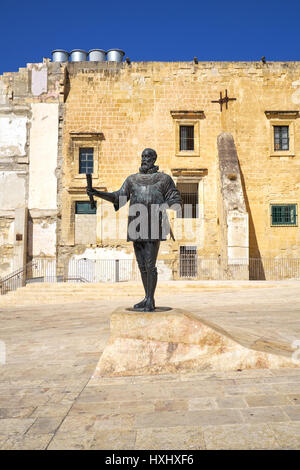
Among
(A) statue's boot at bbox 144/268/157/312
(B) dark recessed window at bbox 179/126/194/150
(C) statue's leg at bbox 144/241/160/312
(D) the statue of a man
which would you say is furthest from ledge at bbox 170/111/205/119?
(A) statue's boot at bbox 144/268/157/312

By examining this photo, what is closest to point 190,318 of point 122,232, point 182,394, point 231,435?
point 182,394

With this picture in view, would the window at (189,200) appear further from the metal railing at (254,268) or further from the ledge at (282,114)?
the ledge at (282,114)

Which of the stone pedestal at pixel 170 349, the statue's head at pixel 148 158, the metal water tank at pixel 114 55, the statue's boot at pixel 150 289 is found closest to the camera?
the stone pedestal at pixel 170 349

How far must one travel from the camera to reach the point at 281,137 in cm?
2033

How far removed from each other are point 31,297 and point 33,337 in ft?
21.3

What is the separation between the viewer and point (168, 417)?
2.77m

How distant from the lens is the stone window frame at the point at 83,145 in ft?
65.2

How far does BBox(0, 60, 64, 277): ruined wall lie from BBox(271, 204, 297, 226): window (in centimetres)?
1096

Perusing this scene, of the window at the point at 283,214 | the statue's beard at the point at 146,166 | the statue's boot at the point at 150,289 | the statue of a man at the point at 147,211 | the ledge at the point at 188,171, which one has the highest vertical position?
the ledge at the point at 188,171

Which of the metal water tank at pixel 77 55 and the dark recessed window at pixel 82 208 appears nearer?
the dark recessed window at pixel 82 208

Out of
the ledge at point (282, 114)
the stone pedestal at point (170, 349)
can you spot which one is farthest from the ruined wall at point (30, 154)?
the stone pedestal at point (170, 349)

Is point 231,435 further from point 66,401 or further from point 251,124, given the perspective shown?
point 251,124

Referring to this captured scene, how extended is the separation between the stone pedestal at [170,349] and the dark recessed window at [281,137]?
1808cm
